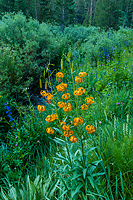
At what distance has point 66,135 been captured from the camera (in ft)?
3.87

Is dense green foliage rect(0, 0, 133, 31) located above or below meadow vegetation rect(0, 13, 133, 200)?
above

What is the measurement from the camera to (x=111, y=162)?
61.9 inches

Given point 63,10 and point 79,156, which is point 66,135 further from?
point 63,10

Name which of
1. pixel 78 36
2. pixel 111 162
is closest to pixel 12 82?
pixel 111 162

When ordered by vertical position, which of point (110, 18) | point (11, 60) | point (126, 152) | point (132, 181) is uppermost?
point (110, 18)

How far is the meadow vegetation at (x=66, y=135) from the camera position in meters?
1.30

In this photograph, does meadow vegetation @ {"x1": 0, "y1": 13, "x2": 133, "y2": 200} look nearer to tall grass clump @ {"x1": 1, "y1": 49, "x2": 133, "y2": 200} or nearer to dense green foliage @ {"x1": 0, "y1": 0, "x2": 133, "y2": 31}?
tall grass clump @ {"x1": 1, "y1": 49, "x2": 133, "y2": 200}

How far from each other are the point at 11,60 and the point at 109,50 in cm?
353

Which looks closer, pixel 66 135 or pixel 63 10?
pixel 66 135

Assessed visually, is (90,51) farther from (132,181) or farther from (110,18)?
(110,18)

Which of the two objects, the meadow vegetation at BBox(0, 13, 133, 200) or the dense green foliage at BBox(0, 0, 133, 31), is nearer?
the meadow vegetation at BBox(0, 13, 133, 200)

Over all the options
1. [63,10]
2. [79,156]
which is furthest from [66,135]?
[63,10]

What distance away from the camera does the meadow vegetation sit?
4.26 feet

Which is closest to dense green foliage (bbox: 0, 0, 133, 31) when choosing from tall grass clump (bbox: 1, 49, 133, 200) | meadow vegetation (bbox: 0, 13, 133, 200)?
meadow vegetation (bbox: 0, 13, 133, 200)
